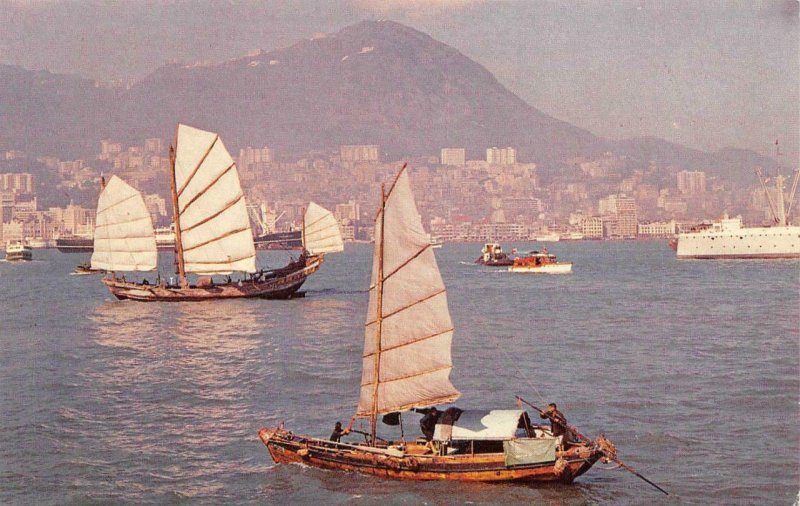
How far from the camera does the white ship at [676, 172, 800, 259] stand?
116 meters

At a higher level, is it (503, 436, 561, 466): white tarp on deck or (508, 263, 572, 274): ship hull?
(508, 263, 572, 274): ship hull

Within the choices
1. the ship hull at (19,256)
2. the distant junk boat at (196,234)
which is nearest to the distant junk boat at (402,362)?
the distant junk boat at (196,234)

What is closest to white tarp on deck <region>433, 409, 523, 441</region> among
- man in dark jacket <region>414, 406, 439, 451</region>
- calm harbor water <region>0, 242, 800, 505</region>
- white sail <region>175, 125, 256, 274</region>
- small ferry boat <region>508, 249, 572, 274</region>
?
man in dark jacket <region>414, 406, 439, 451</region>

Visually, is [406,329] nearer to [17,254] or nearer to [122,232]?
[122,232]

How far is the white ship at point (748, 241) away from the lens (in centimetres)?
11593

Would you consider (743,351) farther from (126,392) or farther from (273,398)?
(126,392)

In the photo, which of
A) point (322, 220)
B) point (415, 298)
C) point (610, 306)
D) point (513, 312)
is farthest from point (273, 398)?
point (322, 220)

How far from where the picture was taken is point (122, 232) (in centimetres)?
6694

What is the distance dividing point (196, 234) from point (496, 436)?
142ft

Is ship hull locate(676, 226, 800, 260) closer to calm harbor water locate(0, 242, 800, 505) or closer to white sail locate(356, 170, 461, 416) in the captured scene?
calm harbor water locate(0, 242, 800, 505)

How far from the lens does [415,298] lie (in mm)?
22109

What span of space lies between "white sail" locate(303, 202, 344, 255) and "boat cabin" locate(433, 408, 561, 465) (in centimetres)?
5843

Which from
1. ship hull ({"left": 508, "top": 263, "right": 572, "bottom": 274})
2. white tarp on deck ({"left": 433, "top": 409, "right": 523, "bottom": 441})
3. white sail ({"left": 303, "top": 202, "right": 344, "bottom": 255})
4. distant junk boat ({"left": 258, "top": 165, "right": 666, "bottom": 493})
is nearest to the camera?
white tarp on deck ({"left": 433, "top": 409, "right": 523, "bottom": 441})

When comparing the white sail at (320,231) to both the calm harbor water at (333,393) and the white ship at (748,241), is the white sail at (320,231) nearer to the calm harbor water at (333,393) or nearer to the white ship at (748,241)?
the calm harbor water at (333,393)
